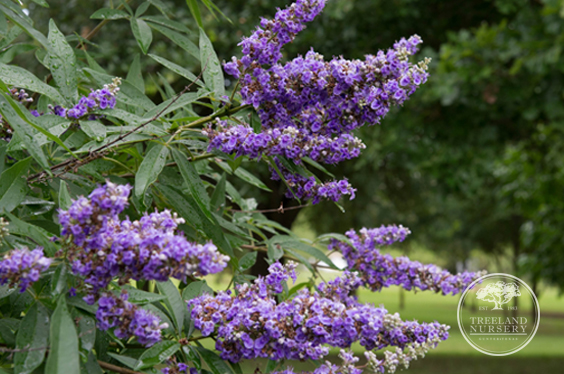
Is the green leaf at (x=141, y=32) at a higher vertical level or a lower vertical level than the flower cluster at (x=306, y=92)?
higher

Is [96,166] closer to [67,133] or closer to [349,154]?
[67,133]

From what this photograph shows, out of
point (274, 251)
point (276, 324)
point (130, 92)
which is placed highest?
point (130, 92)

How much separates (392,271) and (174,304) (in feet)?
3.88

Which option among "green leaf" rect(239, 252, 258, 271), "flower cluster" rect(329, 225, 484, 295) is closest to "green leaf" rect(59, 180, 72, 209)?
"green leaf" rect(239, 252, 258, 271)

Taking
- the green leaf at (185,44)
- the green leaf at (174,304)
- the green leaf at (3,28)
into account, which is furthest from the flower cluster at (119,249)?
the green leaf at (185,44)

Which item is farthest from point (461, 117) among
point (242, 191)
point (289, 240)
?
point (289, 240)

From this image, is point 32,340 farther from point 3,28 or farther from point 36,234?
point 3,28

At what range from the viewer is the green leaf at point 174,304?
5.30ft

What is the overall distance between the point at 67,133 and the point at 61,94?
0.46ft

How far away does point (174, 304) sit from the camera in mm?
1645

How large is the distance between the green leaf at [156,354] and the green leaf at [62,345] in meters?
0.22

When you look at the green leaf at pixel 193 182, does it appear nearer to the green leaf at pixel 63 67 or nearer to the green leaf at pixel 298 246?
the green leaf at pixel 63 67

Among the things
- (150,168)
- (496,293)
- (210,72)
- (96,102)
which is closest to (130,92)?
(96,102)

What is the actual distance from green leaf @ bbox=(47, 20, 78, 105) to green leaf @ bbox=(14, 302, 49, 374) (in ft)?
2.49
